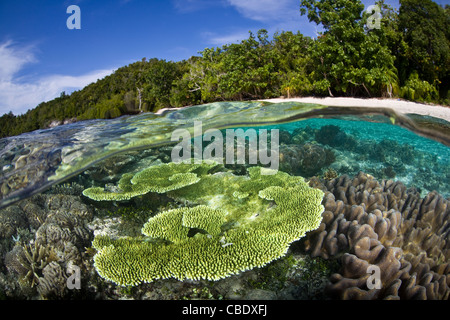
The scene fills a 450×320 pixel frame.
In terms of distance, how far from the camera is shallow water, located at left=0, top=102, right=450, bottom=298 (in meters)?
6.82

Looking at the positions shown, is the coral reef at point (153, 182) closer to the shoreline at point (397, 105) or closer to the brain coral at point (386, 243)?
the brain coral at point (386, 243)

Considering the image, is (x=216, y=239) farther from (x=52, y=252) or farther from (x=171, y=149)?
(x=171, y=149)

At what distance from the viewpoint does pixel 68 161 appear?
8.19 m

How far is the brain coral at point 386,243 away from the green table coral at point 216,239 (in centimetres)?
40

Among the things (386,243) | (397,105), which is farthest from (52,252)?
(397,105)

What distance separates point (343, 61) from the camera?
1257cm

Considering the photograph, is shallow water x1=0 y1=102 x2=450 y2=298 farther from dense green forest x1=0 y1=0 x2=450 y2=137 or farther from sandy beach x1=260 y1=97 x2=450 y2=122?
dense green forest x1=0 y1=0 x2=450 y2=137

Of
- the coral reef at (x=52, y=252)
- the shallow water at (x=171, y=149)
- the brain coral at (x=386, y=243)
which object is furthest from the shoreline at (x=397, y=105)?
the coral reef at (x=52, y=252)

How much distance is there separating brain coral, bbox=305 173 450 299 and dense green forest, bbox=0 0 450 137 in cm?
831

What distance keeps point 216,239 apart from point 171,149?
8158 mm

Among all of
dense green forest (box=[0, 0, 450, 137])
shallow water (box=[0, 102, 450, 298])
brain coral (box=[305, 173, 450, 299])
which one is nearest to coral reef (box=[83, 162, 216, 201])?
shallow water (box=[0, 102, 450, 298])
